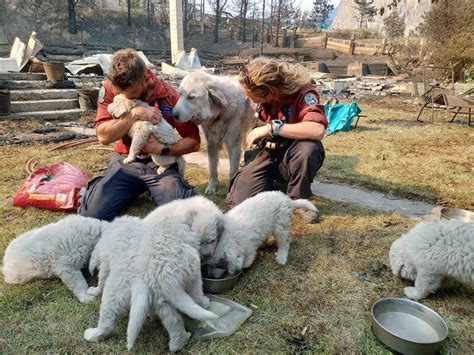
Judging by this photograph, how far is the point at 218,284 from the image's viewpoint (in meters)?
2.64

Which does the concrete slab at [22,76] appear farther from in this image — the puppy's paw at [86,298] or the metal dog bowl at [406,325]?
the metal dog bowl at [406,325]

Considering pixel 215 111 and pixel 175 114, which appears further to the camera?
pixel 215 111

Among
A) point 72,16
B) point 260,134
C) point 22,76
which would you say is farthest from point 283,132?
point 72,16

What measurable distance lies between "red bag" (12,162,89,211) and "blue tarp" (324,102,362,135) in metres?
6.11

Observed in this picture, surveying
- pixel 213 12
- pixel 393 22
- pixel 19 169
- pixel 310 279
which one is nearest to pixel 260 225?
pixel 310 279

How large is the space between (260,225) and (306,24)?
61.8 m

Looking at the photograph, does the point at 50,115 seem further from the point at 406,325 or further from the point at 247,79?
the point at 406,325

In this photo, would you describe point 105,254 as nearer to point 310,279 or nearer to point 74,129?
point 310,279

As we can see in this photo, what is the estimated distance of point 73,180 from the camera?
4176 millimetres

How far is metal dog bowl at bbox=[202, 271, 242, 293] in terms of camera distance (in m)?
2.63

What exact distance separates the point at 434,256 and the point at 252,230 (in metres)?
1.29

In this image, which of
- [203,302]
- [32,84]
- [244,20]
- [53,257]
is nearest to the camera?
[203,302]

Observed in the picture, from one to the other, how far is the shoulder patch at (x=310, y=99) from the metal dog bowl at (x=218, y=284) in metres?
2.00

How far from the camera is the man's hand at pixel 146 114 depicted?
373 centimetres
